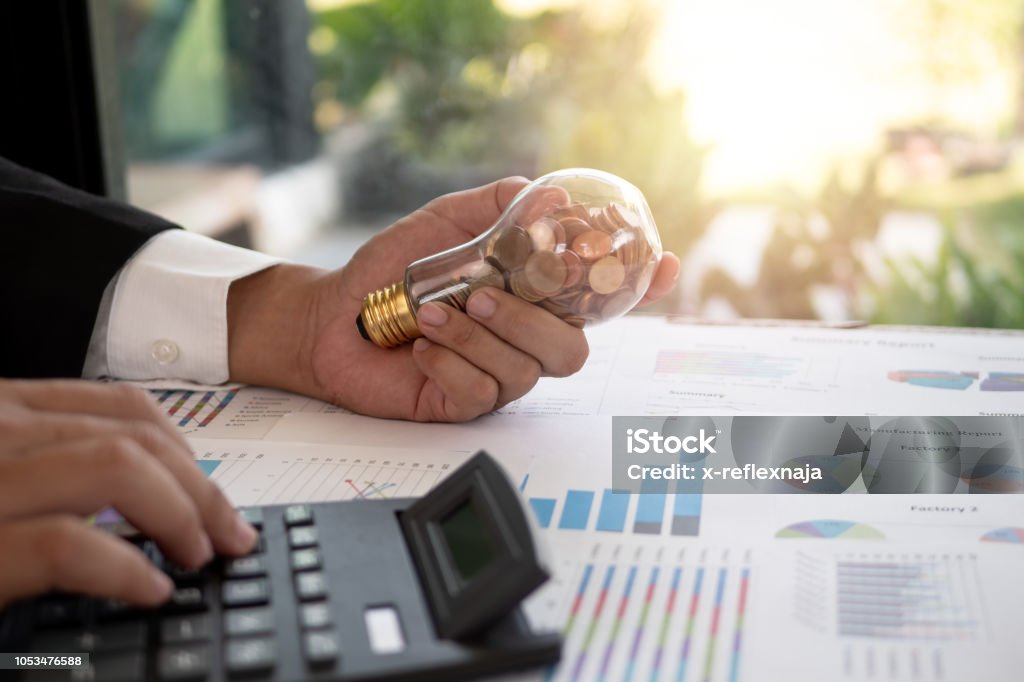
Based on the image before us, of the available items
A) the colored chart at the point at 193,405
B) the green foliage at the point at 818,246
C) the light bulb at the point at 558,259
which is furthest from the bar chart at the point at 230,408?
the green foliage at the point at 818,246

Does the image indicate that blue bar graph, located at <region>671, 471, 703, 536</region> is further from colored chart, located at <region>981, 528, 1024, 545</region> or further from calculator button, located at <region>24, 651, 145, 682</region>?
calculator button, located at <region>24, 651, 145, 682</region>

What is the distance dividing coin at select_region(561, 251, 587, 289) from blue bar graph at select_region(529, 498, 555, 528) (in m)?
0.16

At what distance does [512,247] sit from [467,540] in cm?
28

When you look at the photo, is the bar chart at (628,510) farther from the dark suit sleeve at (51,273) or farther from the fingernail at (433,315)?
the dark suit sleeve at (51,273)

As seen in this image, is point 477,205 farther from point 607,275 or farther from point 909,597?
point 909,597

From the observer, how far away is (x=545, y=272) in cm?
74

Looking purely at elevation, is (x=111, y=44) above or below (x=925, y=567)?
above

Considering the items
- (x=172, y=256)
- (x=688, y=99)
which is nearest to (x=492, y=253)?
(x=172, y=256)

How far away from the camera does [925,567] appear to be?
1.85 ft

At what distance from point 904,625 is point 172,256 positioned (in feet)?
2.17

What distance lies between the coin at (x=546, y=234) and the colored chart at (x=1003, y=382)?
39cm

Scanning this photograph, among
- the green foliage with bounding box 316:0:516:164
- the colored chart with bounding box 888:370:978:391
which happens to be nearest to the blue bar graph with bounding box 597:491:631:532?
the colored chart with bounding box 888:370:978:391

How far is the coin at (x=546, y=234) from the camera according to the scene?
2.39 ft

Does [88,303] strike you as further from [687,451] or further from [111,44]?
[111,44]
